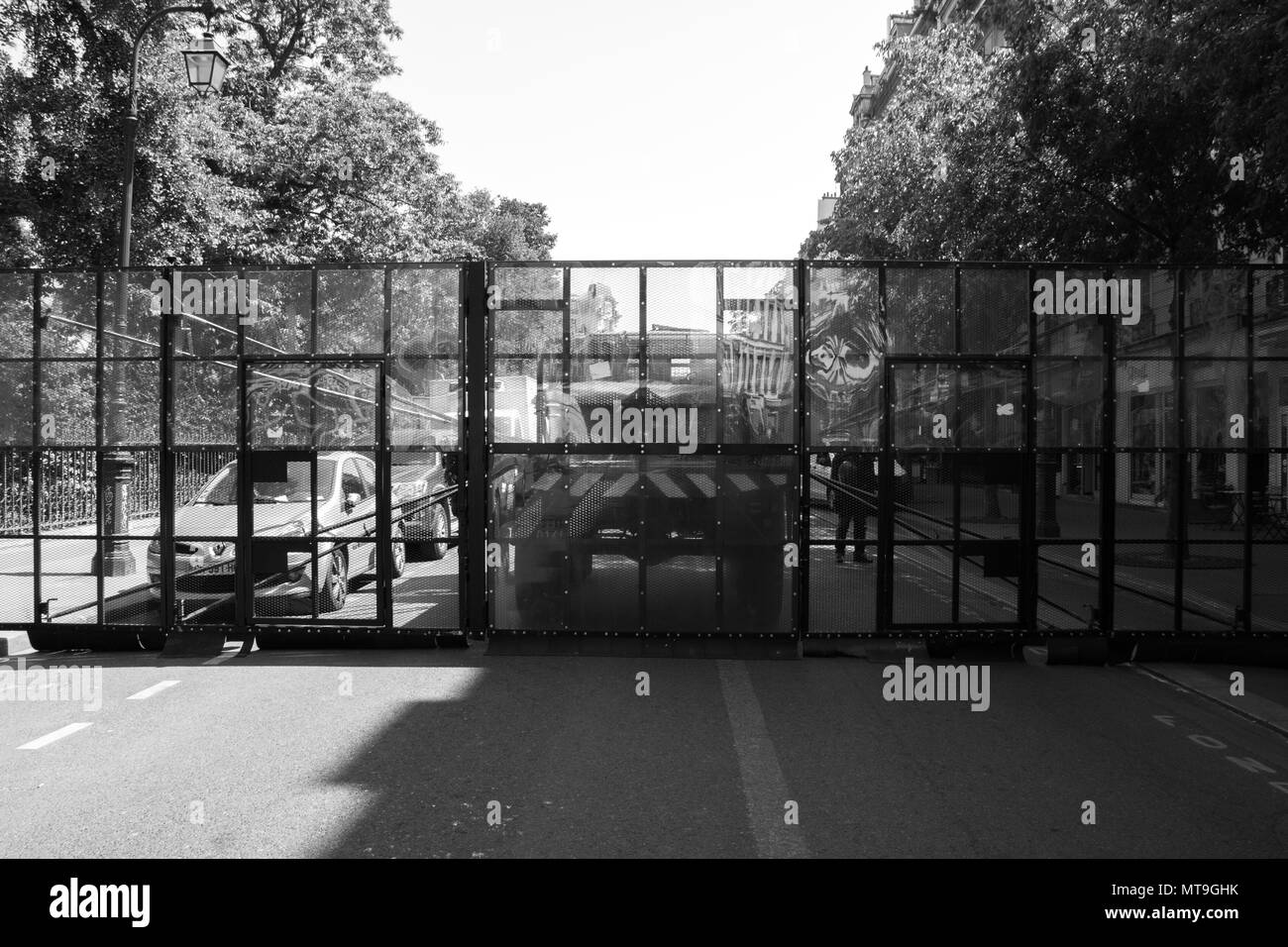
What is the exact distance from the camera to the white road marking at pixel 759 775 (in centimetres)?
493

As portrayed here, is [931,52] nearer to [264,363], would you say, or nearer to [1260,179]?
[1260,179]

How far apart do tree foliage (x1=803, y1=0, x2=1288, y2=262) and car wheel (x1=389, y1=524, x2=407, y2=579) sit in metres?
8.75

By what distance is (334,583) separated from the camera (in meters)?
9.69

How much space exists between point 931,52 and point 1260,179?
1118cm

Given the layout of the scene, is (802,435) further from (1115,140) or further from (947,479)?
(1115,140)

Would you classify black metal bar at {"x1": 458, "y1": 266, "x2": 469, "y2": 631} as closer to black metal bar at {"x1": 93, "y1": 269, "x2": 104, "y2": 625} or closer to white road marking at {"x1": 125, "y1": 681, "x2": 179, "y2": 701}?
white road marking at {"x1": 125, "y1": 681, "x2": 179, "y2": 701}

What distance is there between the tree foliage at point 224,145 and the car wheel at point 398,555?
395 inches

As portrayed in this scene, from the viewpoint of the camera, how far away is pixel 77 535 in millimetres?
9750

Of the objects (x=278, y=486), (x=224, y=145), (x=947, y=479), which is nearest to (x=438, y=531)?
(x=278, y=486)

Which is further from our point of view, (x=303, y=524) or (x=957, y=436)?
(x=303, y=524)

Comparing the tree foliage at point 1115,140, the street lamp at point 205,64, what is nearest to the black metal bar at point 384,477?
the street lamp at point 205,64

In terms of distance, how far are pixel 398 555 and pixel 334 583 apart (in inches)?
26.4

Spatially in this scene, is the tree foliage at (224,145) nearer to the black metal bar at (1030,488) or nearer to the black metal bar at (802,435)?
the black metal bar at (802,435)

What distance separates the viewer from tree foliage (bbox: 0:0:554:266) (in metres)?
16.9
